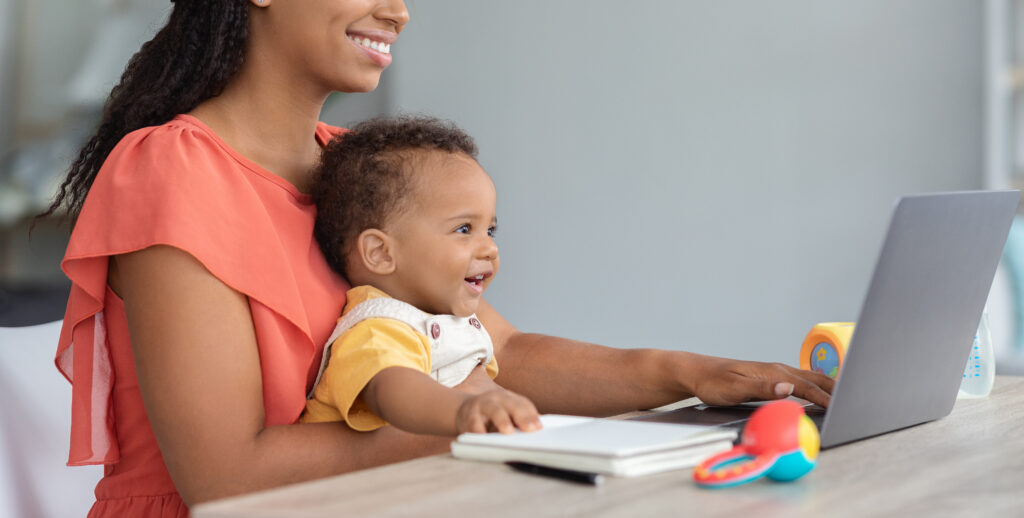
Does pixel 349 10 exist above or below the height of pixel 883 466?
above

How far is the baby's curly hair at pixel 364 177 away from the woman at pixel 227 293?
1.2 inches

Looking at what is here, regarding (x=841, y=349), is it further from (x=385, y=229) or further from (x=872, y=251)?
(x=872, y=251)

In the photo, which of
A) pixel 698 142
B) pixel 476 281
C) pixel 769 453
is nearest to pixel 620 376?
pixel 476 281

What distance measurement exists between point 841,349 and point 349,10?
2.43ft

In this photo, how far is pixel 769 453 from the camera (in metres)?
0.69

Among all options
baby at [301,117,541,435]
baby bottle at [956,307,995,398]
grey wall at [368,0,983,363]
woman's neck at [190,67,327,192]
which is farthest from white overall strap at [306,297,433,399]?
grey wall at [368,0,983,363]

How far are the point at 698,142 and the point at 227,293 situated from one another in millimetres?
2756

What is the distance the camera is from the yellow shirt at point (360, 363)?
39.3 inches

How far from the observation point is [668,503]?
645 millimetres

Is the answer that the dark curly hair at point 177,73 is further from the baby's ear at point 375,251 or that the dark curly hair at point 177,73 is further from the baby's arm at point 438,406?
the baby's arm at point 438,406

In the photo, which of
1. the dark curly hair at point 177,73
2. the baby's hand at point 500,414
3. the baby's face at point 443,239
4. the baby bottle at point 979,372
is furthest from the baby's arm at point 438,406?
the baby bottle at point 979,372

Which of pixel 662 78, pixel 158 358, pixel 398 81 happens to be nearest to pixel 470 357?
pixel 158 358

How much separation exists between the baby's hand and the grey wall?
2.63 m

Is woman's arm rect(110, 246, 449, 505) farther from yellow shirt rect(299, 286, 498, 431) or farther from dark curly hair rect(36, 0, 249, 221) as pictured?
dark curly hair rect(36, 0, 249, 221)
